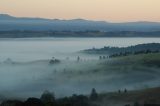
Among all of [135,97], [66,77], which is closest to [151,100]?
[135,97]

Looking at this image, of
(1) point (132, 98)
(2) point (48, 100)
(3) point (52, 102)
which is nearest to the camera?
(3) point (52, 102)

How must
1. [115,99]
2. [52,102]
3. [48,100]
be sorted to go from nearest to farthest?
[52,102] → [48,100] → [115,99]

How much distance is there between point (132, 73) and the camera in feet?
522

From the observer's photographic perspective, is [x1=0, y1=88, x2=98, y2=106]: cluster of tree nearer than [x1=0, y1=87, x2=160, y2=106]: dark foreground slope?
Yes

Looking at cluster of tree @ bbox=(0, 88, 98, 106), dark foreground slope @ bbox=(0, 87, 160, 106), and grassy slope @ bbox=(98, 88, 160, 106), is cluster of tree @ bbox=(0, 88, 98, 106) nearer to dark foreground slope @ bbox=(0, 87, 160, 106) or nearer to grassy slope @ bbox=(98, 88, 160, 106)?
dark foreground slope @ bbox=(0, 87, 160, 106)

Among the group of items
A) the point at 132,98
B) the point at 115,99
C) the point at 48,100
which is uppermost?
the point at 48,100

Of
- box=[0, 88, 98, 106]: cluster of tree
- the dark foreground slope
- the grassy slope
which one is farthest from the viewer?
the grassy slope

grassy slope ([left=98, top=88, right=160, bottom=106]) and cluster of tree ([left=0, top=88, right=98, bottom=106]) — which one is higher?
cluster of tree ([left=0, top=88, right=98, bottom=106])

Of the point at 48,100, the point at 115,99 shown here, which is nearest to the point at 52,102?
the point at 48,100

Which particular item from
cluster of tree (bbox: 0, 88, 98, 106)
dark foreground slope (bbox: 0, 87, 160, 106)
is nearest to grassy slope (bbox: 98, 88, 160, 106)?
dark foreground slope (bbox: 0, 87, 160, 106)

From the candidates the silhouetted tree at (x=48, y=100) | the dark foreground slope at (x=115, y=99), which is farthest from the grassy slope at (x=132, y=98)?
the silhouetted tree at (x=48, y=100)

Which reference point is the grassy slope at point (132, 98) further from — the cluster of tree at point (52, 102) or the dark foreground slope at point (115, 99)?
the cluster of tree at point (52, 102)

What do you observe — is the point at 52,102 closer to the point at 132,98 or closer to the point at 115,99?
the point at 115,99

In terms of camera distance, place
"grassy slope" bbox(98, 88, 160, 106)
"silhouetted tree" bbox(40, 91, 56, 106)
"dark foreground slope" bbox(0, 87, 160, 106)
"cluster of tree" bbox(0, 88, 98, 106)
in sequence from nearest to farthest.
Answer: "cluster of tree" bbox(0, 88, 98, 106) → "silhouetted tree" bbox(40, 91, 56, 106) → "dark foreground slope" bbox(0, 87, 160, 106) → "grassy slope" bbox(98, 88, 160, 106)
